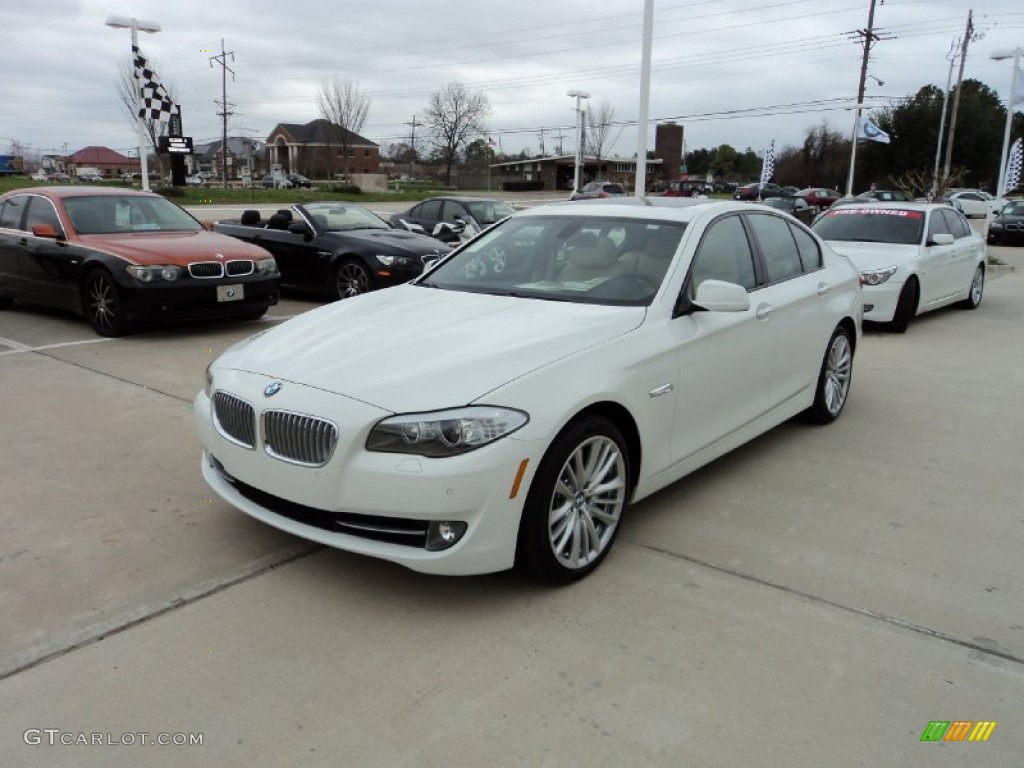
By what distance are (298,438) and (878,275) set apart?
8.00m

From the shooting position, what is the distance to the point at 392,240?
10266 millimetres

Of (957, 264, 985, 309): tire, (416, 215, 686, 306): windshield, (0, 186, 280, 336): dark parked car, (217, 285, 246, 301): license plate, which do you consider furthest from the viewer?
(957, 264, 985, 309): tire

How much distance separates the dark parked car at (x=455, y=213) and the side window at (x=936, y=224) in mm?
6622

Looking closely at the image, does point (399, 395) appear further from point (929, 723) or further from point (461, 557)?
point (929, 723)

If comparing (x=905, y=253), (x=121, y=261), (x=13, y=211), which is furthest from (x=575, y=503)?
(x=13, y=211)

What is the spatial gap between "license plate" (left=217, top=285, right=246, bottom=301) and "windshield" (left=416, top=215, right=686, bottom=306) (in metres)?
4.29

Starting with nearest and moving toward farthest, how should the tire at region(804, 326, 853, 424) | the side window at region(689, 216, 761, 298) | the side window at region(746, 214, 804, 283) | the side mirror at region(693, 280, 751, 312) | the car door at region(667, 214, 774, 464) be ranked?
the side mirror at region(693, 280, 751, 312) < the car door at region(667, 214, 774, 464) < the side window at region(689, 216, 761, 298) < the side window at region(746, 214, 804, 283) < the tire at region(804, 326, 853, 424)

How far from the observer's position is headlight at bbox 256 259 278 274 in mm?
8680

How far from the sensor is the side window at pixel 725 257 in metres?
4.11

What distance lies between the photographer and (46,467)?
458 cm

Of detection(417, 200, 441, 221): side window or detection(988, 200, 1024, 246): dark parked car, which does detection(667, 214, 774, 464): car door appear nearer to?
detection(417, 200, 441, 221): side window

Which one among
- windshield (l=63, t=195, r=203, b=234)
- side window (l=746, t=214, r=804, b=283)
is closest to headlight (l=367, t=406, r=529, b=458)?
side window (l=746, t=214, r=804, b=283)

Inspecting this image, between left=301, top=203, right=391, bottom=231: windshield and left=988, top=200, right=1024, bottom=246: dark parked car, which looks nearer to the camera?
left=301, top=203, right=391, bottom=231: windshield

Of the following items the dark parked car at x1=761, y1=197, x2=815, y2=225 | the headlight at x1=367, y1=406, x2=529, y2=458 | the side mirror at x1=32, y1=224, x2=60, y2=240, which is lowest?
the headlight at x1=367, y1=406, x2=529, y2=458
